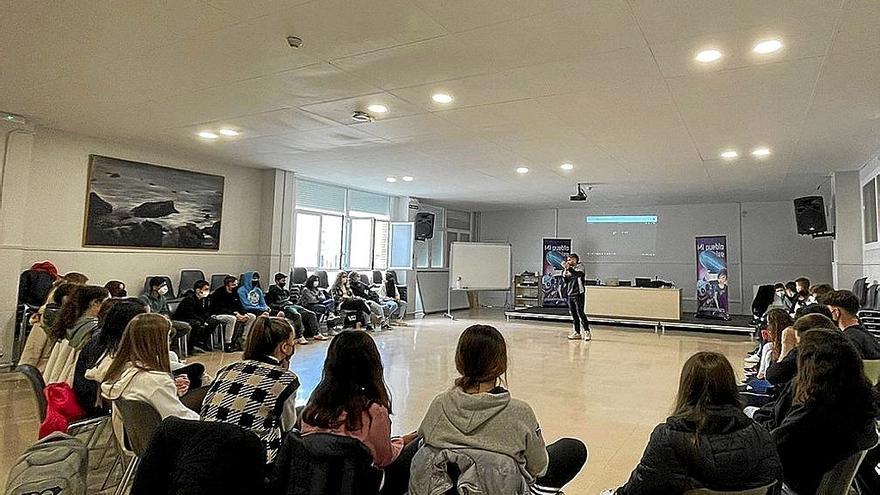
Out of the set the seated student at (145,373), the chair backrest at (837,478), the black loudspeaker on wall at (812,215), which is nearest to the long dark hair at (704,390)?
the chair backrest at (837,478)

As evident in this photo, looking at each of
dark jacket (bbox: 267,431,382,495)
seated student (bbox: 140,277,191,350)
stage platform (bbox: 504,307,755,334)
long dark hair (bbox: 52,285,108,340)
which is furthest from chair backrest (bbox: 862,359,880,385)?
stage platform (bbox: 504,307,755,334)

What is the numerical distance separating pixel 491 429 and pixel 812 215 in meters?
9.32

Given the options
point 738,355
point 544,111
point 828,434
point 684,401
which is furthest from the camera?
point 738,355

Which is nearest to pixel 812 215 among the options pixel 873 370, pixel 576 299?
pixel 576 299

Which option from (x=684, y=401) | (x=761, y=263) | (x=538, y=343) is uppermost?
(x=761, y=263)

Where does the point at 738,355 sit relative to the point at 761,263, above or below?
below

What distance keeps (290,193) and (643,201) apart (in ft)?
26.6

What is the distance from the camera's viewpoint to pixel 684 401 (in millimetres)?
1770

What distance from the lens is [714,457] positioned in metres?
1.61

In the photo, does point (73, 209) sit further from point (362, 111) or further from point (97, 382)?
point (97, 382)

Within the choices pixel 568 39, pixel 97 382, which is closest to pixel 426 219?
pixel 568 39

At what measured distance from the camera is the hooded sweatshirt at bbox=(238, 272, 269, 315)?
7902 millimetres

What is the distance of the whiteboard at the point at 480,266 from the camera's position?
1306 centimetres

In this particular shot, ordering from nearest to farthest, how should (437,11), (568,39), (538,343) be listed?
1. (437,11)
2. (568,39)
3. (538,343)
